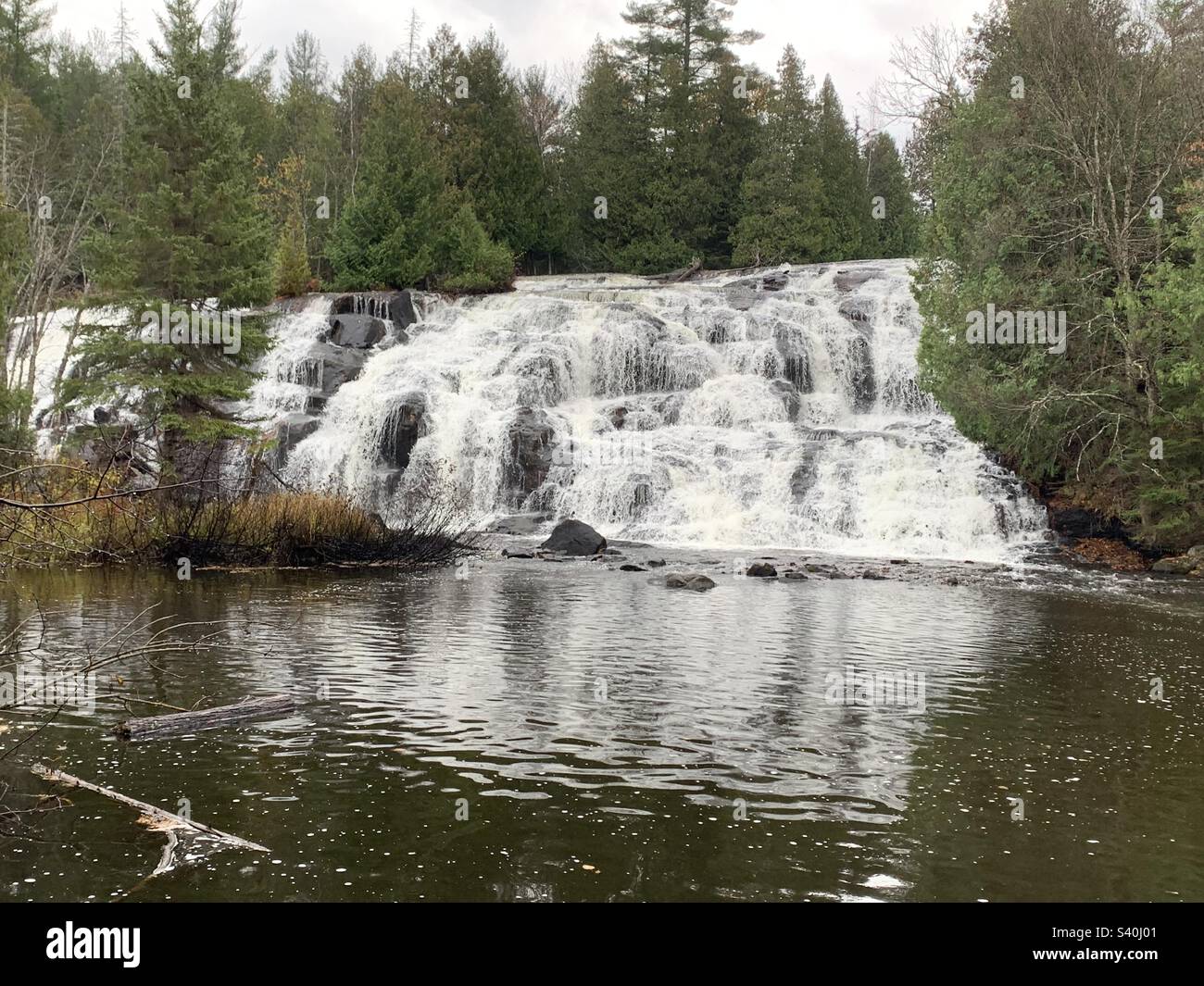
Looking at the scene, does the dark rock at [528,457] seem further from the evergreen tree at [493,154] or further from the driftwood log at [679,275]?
the evergreen tree at [493,154]

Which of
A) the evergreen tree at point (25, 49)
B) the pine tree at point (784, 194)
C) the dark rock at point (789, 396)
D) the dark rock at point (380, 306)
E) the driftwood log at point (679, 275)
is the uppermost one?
the evergreen tree at point (25, 49)

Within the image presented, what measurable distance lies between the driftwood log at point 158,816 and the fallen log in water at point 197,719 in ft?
3.63

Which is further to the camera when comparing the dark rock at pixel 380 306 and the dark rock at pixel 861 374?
the dark rock at pixel 380 306

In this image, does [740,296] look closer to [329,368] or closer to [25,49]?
[329,368]

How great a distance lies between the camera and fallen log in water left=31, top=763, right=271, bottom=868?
6586mm

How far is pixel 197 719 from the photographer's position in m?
9.08

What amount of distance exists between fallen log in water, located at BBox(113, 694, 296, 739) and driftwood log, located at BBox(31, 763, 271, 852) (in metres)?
1.11

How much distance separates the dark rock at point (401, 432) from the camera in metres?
28.6

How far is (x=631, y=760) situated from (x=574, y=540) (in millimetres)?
14256

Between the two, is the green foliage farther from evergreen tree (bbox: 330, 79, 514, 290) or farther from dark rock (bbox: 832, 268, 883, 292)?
evergreen tree (bbox: 330, 79, 514, 290)

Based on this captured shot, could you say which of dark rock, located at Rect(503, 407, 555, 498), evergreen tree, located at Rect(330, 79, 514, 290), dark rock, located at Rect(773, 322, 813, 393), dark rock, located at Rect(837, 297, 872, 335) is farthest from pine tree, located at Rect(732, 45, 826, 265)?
dark rock, located at Rect(503, 407, 555, 498)

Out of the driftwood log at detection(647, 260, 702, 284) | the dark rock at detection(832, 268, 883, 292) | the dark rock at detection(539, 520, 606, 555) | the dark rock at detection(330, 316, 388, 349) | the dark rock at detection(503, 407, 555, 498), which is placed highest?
the driftwood log at detection(647, 260, 702, 284)

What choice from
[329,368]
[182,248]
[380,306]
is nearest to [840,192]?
[380,306]

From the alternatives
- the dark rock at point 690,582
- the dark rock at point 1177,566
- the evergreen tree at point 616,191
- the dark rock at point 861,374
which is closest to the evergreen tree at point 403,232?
the evergreen tree at point 616,191
